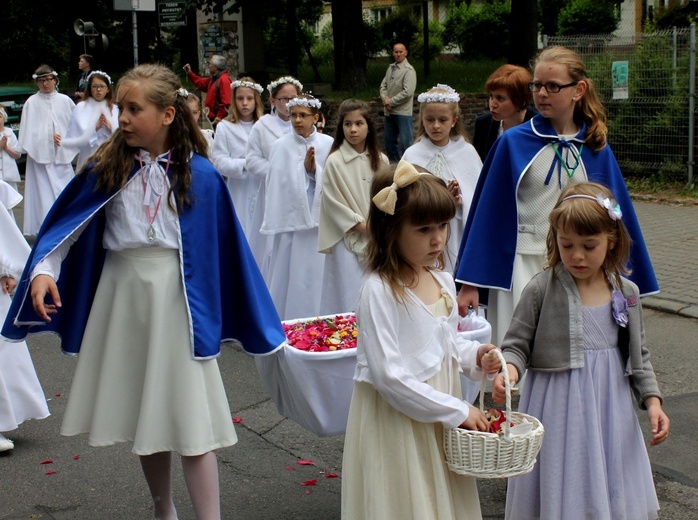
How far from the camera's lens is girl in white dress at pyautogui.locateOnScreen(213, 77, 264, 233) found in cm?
934

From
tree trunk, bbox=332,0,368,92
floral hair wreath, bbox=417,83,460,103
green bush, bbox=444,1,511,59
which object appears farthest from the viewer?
green bush, bbox=444,1,511,59

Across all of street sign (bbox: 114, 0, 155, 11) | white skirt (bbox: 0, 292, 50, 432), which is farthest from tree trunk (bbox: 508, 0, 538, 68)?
white skirt (bbox: 0, 292, 50, 432)

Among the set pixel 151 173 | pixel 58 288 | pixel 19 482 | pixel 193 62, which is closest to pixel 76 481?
pixel 19 482

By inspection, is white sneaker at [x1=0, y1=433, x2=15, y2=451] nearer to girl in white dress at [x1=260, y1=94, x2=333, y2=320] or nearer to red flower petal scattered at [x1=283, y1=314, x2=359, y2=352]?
red flower petal scattered at [x1=283, y1=314, x2=359, y2=352]

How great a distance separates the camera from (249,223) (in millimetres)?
9453

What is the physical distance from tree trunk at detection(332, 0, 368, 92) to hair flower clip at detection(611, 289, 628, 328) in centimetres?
1907

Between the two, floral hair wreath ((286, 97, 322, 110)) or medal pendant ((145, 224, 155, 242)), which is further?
floral hair wreath ((286, 97, 322, 110))

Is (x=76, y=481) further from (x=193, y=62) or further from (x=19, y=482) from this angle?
(x=193, y=62)

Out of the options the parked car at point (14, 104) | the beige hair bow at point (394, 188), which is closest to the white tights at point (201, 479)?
the beige hair bow at point (394, 188)

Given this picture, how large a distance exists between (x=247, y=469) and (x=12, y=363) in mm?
1493

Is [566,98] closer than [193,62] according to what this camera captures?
Yes

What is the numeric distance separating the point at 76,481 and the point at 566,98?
3.02m

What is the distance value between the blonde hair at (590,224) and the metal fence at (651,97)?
1051 cm

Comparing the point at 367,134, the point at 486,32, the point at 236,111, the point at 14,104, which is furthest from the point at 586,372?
the point at 486,32
